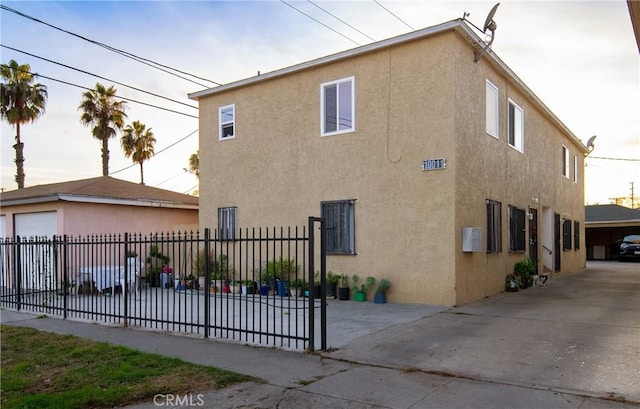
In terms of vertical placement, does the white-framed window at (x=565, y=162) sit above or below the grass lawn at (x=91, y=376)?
above

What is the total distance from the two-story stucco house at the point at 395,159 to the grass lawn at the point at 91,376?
6.66 m

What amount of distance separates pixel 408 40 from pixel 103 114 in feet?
83.7

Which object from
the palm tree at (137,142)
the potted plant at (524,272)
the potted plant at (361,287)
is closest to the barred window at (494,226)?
the potted plant at (524,272)

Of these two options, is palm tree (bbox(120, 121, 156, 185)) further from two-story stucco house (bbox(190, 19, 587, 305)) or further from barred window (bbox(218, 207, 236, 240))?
barred window (bbox(218, 207, 236, 240))

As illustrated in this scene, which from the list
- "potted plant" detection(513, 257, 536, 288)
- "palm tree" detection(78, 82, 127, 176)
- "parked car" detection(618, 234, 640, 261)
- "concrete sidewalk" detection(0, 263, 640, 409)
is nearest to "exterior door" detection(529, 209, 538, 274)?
"potted plant" detection(513, 257, 536, 288)

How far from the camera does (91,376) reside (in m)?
6.01

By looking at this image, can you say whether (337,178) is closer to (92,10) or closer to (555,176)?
(92,10)

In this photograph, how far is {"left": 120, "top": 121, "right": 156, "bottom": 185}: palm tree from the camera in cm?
3625

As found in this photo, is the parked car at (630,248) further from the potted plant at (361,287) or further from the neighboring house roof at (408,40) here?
the potted plant at (361,287)

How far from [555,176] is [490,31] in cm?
1005

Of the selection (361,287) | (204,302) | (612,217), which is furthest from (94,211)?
(612,217)

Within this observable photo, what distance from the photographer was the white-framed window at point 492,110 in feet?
43.8

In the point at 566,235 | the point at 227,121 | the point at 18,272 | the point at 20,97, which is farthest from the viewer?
the point at 20,97

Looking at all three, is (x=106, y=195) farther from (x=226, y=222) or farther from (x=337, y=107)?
(x=337, y=107)
